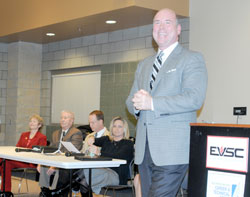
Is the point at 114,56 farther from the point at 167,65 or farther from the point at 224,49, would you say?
the point at 167,65


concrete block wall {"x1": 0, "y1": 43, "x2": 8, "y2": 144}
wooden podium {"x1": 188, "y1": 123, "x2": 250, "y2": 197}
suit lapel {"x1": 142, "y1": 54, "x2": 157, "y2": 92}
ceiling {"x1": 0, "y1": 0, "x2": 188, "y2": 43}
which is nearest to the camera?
wooden podium {"x1": 188, "y1": 123, "x2": 250, "y2": 197}

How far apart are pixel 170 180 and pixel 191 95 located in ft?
1.69

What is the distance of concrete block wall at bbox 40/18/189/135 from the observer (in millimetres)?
8367

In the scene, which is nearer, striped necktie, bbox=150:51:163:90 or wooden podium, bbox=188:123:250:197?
wooden podium, bbox=188:123:250:197

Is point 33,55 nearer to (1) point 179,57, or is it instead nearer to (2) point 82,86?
(2) point 82,86

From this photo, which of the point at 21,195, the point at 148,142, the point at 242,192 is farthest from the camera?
the point at 21,195

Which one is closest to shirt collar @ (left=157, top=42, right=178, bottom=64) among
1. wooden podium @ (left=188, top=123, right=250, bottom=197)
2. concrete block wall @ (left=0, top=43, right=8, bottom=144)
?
wooden podium @ (left=188, top=123, right=250, bottom=197)

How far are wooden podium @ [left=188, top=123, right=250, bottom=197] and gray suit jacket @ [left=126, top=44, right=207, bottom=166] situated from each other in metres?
0.07

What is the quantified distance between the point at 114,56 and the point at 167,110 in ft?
21.3

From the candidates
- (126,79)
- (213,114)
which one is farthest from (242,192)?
(126,79)

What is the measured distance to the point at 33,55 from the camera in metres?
10.8

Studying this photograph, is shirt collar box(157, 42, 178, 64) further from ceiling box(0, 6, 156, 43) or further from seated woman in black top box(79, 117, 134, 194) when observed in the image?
ceiling box(0, 6, 156, 43)

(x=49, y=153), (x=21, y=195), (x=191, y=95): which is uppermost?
(x=191, y=95)

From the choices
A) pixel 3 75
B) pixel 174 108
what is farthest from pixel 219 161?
pixel 3 75
